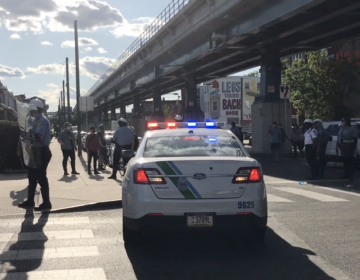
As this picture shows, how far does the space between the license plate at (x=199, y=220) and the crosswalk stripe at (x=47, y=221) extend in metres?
3.00

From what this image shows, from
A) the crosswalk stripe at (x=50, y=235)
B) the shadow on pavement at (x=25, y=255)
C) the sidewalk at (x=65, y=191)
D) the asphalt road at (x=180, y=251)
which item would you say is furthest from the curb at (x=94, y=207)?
the crosswalk stripe at (x=50, y=235)

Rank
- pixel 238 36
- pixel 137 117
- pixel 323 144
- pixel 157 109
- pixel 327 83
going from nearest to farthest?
pixel 323 144 < pixel 238 36 < pixel 327 83 < pixel 157 109 < pixel 137 117

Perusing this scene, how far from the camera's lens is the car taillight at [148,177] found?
6395 mm

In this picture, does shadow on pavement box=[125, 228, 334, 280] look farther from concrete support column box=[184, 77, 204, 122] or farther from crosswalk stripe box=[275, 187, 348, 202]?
concrete support column box=[184, 77, 204, 122]

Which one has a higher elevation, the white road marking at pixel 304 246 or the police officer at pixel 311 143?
the police officer at pixel 311 143

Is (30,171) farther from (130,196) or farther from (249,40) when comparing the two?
(249,40)

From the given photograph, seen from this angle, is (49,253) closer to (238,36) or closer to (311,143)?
(311,143)

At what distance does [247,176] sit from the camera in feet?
21.3

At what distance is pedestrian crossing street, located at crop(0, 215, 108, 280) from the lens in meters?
5.85

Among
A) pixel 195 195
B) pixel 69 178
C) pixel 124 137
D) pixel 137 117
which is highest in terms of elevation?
pixel 137 117

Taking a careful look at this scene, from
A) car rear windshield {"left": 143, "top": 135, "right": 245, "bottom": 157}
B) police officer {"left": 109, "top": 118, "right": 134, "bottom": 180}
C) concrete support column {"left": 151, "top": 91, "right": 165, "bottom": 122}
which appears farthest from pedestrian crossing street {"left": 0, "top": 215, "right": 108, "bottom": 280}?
concrete support column {"left": 151, "top": 91, "right": 165, "bottom": 122}

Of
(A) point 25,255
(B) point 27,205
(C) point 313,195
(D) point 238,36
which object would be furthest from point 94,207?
(D) point 238,36

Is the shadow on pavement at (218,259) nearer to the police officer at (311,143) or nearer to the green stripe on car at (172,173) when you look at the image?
the green stripe on car at (172,173)

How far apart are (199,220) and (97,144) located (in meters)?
12.2
